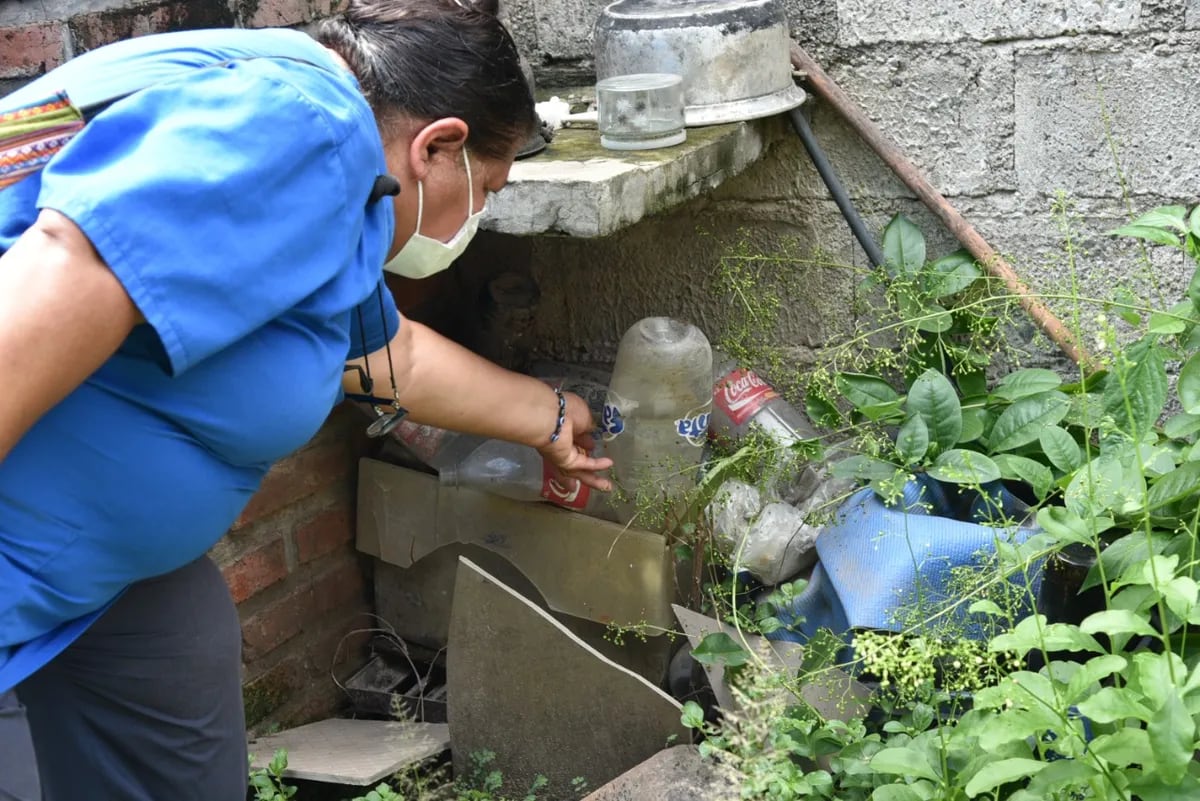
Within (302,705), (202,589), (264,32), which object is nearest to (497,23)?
(264,32)

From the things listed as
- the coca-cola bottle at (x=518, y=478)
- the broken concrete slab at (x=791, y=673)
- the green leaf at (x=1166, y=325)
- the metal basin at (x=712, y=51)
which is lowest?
the broken concrete slab at (x=791, y=673)

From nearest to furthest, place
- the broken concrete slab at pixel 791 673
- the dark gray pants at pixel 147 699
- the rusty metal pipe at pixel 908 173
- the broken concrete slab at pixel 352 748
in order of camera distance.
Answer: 1. the dark gray pants at pixel 147 699
2. the broken concrete slab at pixel 791 673
3. the broken concrete slab at pixel 352 748
4. the rusty metal pipe at pixel 908 173

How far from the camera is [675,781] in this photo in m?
1.98

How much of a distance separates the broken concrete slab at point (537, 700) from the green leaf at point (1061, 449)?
800mm

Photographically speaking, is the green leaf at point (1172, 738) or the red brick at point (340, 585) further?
the red brick at point (340, 585)

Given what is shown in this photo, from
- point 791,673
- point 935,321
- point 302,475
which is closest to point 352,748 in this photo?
point 302,475

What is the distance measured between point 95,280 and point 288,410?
13.2 inches

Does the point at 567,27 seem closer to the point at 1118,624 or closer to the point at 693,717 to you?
the point at 693,717

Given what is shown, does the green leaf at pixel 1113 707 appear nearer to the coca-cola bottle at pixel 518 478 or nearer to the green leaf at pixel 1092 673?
the green leaf at pixel 1092 673

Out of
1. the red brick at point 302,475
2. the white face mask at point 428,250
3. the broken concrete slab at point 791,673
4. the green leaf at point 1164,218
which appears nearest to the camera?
the white face mask at point 428,250

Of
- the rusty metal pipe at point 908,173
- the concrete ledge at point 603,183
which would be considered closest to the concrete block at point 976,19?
the rusty metal pipe at point 908,173

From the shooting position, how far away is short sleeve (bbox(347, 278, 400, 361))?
1.76 m

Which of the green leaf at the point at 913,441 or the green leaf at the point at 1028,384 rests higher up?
the green leaf at the point at 1028,384

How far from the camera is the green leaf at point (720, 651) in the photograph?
6.84 feet
